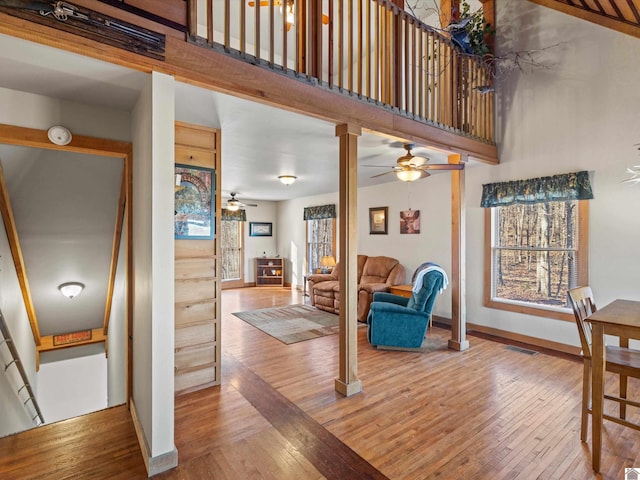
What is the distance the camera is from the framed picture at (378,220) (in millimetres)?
6234

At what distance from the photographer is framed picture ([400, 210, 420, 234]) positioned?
5570 millimetres

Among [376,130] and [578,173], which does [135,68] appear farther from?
[578,173]

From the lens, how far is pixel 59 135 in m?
2.31

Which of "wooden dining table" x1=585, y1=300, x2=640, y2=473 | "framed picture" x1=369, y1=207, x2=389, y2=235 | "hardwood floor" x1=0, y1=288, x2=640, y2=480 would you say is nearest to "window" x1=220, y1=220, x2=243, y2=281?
"framed picture" x1=369, y1=207, x2=389, y2=235

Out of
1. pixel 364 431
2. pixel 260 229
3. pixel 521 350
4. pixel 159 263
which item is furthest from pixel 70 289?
pixel 521 350

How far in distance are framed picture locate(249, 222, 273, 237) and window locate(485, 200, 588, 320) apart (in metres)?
6.15

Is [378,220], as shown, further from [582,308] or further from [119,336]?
[119,336]

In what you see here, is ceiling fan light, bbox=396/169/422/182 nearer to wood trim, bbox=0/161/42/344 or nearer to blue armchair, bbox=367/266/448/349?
blue armchair, bbox=367/266/448/349

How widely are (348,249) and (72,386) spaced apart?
18.3 feet

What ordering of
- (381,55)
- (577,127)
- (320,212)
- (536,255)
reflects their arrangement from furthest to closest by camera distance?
1. (320,212)
2. (536,255)
3. (577,127)
4. (381,55)

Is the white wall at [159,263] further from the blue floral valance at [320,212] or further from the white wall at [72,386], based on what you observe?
the blue floral valance at [320,212]

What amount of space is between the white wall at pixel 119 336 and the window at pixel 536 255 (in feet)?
15.0

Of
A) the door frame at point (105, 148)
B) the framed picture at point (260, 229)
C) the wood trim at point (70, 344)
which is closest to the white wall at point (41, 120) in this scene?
the door frame at point (105, 148)

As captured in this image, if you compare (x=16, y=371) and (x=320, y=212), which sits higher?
(x=320, y=212)
